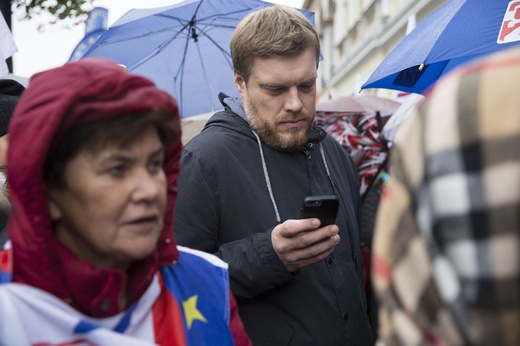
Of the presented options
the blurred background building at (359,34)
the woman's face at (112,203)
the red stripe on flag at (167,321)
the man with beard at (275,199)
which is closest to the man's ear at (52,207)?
the woman's face at (112,203)

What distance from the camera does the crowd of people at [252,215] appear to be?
83cm

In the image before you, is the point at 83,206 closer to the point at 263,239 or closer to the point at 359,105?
the point at 263,239

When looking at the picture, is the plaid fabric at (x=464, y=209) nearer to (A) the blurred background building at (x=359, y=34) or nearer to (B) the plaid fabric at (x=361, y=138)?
(B) the plaid fabric at (x=361, y=138)

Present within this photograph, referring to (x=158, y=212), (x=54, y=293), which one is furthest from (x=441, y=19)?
(x=54, y=293)

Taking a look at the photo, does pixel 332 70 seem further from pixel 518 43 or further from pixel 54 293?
pixel 54 293

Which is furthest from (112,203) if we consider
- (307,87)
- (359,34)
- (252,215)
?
(359,34)

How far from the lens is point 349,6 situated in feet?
71.8

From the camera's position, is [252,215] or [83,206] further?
[252,215]

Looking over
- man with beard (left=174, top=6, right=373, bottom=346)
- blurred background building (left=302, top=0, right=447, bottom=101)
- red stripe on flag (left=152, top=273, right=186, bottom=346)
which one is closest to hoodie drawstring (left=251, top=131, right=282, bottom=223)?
man with beard (left=174, top=6, right=373, bottom=346)

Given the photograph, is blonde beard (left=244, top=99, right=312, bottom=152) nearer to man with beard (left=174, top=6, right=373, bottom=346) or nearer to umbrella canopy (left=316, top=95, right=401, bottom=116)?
man with beard (left=174, top=6, right=373, bottom=346)

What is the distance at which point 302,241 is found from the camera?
7.22 ft

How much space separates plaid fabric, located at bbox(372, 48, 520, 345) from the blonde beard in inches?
62.7

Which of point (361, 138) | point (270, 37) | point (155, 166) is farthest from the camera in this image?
point (361, 138)

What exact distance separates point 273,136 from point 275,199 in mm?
250
